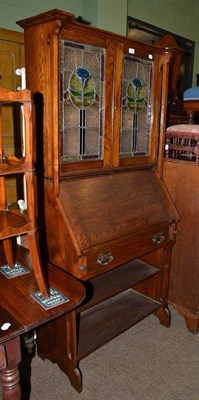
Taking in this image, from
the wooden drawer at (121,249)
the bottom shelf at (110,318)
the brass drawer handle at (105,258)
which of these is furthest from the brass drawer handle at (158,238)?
the bottom shelf at (110,318)

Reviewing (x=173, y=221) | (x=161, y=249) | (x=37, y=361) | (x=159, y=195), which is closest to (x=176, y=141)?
(x=159, y=195)

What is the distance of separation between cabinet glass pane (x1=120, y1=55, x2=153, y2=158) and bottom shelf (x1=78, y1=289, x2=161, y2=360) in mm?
1045


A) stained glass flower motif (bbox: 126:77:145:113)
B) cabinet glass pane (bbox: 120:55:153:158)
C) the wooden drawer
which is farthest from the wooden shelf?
stained glass flower motif (bbox: 126:77:145:113)

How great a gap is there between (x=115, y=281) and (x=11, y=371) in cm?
94

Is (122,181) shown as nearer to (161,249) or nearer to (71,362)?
(161,249)

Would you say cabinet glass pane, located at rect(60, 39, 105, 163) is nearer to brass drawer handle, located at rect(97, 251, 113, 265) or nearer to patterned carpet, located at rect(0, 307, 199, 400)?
brass drawer handle, located at rect(97, 251, 113, 265)

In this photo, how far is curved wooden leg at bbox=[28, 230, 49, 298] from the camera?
4.36ft

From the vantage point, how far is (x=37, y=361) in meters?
2.00

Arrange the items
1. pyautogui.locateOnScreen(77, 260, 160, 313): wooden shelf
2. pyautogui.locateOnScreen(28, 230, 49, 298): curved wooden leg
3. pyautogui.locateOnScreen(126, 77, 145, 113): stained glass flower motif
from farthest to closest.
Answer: pyautogui.locateOnScreen(126, 77, 145, 113): stained glass flower motif → pyautogui.locateOnScreen(77, 260, 160, 313): wooden shelf → pyautogui.locateOnScreen(28, 230, 49, 298): curved wooden leg

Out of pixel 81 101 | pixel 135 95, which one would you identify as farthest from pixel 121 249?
pixel 135 95

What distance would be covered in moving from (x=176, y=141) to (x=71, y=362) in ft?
5.31

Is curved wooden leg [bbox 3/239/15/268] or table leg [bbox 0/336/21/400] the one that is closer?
table leg [bbox 0/336/21/400]

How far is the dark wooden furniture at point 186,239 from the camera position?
2184 millimetres

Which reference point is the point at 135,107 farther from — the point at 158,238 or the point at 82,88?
the point at 158,238
